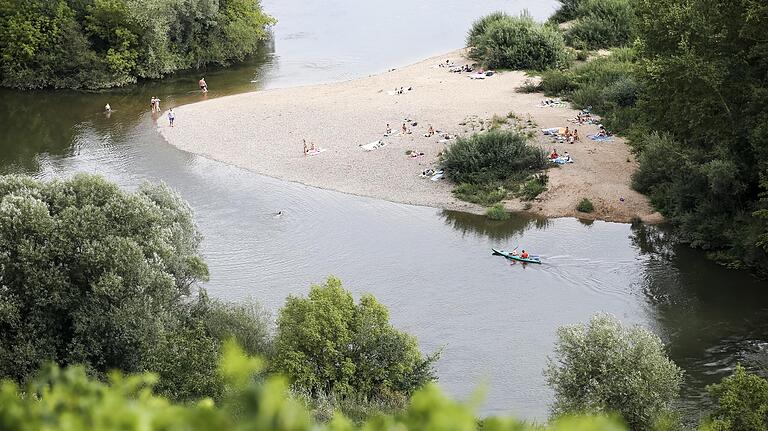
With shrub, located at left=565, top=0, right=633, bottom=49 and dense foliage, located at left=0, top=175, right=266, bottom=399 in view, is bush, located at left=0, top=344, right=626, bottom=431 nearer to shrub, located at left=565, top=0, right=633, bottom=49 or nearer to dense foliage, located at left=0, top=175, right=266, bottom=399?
dense foliage, located at left=0, top=175, right=266, bottom=399

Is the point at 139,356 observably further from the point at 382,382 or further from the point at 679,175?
the point at 679,175

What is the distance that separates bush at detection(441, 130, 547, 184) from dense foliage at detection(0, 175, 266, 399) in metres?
21.0

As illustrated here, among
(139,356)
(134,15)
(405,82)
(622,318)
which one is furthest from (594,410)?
(134,15)

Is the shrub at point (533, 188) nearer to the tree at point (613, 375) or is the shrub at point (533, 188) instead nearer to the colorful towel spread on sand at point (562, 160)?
the colorful towel spread on sand at point (562, 160)

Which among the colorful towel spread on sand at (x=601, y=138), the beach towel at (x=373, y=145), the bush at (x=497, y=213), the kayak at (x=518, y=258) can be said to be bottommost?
the kayak at (x=518, y=258)

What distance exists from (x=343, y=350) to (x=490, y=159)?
23667 millimetres

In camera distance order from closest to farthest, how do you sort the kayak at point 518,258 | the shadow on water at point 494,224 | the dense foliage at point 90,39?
the kayak at point 518,258
the shadow on water at point 494,224
the dense foliage at point 90,39

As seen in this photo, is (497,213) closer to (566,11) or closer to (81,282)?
(81,282)

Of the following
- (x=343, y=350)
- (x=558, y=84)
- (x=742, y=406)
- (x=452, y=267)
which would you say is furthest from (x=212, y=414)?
(x=558, y=84)

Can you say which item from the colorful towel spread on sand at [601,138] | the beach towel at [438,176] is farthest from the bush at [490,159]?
the colorful towel spread on sand at [601,138]

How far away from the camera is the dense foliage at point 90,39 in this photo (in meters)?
68.9

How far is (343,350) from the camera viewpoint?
27.1 metres

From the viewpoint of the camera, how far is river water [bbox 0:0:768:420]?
105 ft

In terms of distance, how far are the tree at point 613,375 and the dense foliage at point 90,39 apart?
52.1m
